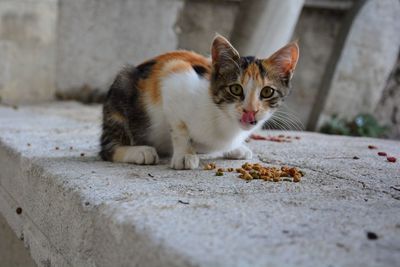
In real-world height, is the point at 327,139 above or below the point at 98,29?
below

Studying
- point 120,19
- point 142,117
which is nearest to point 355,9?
point 120,19

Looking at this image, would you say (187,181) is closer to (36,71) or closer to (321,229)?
(321,229)

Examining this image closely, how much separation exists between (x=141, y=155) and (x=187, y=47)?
323cm

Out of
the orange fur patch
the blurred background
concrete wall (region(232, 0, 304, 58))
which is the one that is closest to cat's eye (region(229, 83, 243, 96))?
the orange fur patch

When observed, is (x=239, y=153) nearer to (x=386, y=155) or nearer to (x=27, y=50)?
(x=386, y=155)

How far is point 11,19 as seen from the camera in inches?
169

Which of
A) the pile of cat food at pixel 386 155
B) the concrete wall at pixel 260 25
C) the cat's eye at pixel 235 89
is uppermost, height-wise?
the concrete wall at pixel 260 25

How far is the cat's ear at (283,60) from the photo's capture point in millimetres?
2027

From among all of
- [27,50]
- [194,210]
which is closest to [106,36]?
[27,50]

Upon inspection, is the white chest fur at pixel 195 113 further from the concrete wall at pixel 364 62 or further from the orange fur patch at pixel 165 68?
the concrete wall at pixel 364 62

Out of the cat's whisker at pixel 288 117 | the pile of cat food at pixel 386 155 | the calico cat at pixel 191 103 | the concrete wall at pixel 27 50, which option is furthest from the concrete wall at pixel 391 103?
the calico cat at pixel 191 103

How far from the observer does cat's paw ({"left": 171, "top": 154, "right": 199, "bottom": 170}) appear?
2.00m

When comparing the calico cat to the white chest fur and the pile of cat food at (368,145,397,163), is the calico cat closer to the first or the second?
the white chest fur

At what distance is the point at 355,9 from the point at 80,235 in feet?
14.4
